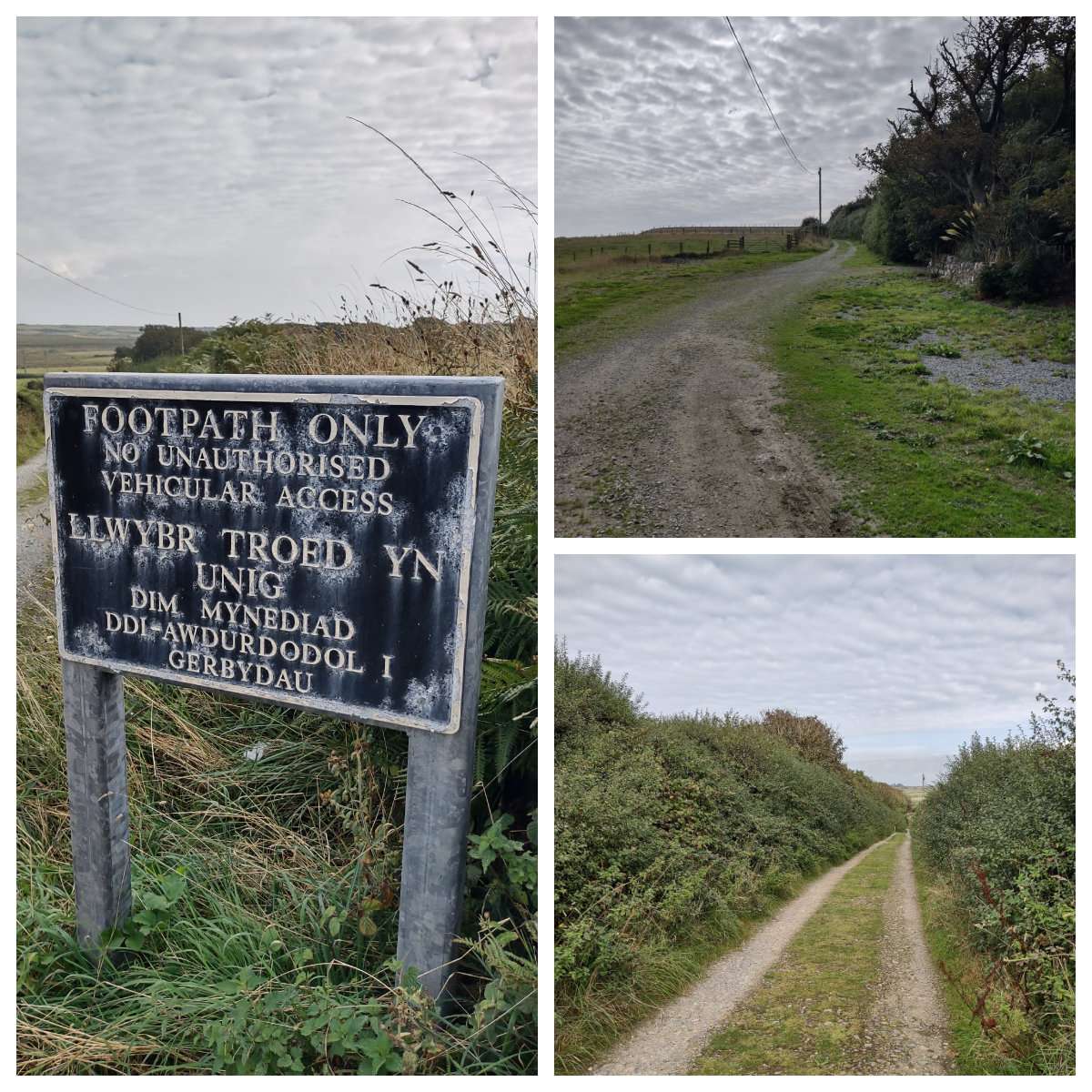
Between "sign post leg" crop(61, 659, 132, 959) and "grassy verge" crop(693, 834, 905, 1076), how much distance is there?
2.81 meters

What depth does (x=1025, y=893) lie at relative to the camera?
3.22m

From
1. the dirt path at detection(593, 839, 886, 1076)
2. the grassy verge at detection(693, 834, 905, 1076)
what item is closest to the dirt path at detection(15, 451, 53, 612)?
the dirt path at detection(593, 839, 886, 1076)

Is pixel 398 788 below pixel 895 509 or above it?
below

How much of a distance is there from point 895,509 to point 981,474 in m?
0.85

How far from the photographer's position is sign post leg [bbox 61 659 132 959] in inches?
122

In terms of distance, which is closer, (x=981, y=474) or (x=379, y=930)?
(x=379, y=930)

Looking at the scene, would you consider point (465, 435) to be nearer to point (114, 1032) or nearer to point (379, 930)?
point (379, 930)

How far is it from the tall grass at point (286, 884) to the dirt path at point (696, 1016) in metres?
0.70

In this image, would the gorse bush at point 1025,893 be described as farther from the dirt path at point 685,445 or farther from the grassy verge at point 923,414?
the dirt path at point 685,445

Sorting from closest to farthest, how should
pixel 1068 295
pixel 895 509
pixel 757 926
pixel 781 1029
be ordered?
pixel 781 1029 → pixel 895 509 → pixel 757 926 → pixel 1068 295

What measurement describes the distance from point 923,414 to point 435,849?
5.34 metres

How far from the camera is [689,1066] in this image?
9.77 ft

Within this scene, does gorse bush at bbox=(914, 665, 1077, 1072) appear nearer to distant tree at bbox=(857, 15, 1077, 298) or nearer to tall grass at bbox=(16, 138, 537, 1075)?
tall grass at bbox=(16, 138, 537, 1075)

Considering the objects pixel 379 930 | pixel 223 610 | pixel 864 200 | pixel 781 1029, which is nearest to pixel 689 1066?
pixel 781 1029
